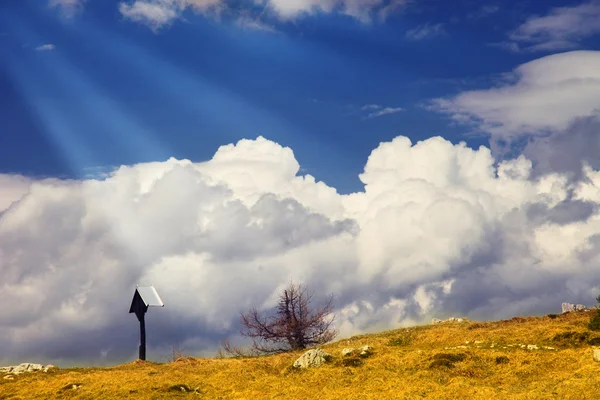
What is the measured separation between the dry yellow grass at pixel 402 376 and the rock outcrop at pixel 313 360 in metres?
0.50

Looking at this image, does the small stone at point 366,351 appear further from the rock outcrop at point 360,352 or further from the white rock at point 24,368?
the white rock at point 24,368

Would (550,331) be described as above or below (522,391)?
above

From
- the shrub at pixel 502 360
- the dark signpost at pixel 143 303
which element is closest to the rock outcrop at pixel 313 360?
the shrub at pixel 502 360

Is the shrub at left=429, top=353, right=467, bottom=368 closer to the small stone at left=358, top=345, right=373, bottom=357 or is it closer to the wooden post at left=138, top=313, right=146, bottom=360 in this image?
the small stone at left=358, top=345, right=373, bottom=357

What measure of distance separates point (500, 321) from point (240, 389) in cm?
1983

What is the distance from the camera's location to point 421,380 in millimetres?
21734

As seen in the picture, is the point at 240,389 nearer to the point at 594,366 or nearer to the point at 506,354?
the point at 506,354

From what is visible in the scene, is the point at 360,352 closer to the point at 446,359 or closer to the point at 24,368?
the point at 446,359

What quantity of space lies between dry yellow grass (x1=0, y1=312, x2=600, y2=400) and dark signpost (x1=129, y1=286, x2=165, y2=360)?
A: 7.60m

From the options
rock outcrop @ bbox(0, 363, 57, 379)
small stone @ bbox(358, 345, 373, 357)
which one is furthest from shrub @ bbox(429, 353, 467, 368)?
rock outcrop @ bbox(0, 363, 57, 379)

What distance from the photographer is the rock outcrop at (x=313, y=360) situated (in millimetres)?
25812

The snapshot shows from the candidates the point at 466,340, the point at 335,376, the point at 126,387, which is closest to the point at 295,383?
the point at 335,376

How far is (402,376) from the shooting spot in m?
22.7

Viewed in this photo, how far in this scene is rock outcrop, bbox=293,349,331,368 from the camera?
25.8 meters
